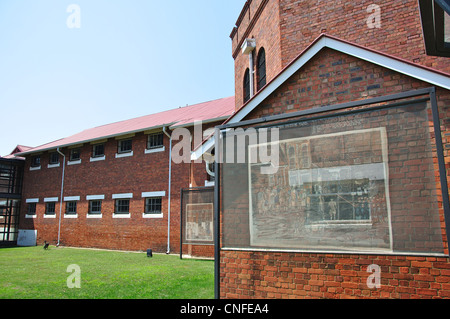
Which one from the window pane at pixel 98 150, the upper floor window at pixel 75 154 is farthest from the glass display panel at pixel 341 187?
the upper floor window at pixel 75 154

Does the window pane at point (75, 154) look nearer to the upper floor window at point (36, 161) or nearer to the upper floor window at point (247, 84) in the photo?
the upper floor window at point (36, 161)

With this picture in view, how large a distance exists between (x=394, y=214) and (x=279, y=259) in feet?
4.90

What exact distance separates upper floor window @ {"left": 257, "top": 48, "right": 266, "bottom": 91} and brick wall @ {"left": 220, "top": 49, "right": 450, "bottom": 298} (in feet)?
20.2

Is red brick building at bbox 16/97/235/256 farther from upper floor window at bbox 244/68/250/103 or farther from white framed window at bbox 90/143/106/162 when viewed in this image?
upper floor window at bbox 244/68/250/103

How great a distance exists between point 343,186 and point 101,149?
17.8 m

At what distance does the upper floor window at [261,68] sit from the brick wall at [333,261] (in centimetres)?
616

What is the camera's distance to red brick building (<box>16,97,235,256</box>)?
15.4 metres

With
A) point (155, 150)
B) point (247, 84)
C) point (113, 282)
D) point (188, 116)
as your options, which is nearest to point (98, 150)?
point (155, 150)

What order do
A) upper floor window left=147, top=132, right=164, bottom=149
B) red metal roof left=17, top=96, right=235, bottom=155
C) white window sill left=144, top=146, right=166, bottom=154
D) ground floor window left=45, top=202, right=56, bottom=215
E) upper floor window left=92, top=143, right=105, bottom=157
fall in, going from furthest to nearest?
ground floor window left=45, top=202, right=56, bottom=215 < upper floor window left=92, top=143, right=105, bottom=157 < upper floor window left=147, top=132, right=164, bottom=149 < white window sill left=144, top=146, right=166, bottom=154 < red metal roof left=17, top=96, right=235, bottom=155

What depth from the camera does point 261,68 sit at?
435 inches

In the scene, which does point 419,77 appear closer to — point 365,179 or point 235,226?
point 365,179

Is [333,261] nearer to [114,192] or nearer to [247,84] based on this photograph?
[247,84]

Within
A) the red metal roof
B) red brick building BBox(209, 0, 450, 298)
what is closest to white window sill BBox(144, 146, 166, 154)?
the red metal roof

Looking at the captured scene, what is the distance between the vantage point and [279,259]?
4207 millimetres
